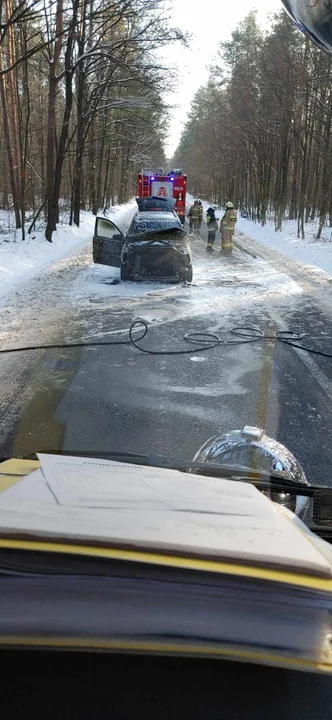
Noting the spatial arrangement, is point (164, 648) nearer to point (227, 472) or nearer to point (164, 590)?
point (164, 590)

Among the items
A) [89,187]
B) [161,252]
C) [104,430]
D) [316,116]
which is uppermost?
[316,116]

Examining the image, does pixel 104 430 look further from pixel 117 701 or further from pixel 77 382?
pixel 117 701

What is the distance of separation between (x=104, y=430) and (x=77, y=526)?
136 inches

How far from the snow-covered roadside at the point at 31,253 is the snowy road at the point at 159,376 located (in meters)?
1.65

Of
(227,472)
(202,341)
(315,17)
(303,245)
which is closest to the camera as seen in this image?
(227,472)

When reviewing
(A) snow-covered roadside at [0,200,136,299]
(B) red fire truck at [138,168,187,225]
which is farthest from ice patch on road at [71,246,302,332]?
(B) red fire truck at [138,168,187,225]

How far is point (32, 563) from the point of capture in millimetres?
872

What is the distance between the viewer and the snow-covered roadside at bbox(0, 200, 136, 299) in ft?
40.1

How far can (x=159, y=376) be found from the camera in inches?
225

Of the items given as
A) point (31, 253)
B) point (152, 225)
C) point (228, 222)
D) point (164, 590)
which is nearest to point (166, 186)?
point (228, 222)

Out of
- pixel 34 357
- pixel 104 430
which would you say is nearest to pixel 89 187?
pixel 34 357

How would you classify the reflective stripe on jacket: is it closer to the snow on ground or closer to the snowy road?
the snow on ground

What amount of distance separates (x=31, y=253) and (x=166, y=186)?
16.5 meters

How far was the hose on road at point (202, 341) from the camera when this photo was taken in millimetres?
6609
